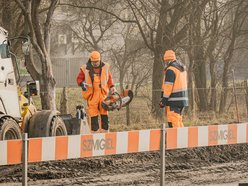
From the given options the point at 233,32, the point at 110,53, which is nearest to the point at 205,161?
the point at 233,32

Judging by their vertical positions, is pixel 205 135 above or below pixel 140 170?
above

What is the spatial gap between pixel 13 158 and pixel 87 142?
1.23m

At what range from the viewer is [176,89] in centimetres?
1527

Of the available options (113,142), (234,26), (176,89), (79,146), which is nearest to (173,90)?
(176,89)

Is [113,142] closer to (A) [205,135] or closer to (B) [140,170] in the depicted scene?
(A) [205,135]

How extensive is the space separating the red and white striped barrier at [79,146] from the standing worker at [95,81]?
5.61 m

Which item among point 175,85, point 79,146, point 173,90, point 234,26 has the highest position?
point 234,26

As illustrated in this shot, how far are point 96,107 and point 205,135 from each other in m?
5.43

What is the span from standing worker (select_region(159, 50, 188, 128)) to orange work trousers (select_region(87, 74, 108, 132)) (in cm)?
147

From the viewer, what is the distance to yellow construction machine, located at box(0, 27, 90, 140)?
11969 mm

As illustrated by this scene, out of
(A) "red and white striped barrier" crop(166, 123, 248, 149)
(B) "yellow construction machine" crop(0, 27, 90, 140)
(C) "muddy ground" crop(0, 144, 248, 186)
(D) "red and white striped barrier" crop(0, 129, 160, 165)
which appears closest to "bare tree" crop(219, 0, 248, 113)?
(C) "muddy ground" crop(0, 144, 248, 186)

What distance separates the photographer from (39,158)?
920 cm

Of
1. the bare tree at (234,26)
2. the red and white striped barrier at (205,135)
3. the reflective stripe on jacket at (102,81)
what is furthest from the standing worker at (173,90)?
the bare tree at (234,26)

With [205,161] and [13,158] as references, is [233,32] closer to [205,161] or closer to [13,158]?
[205,161]
